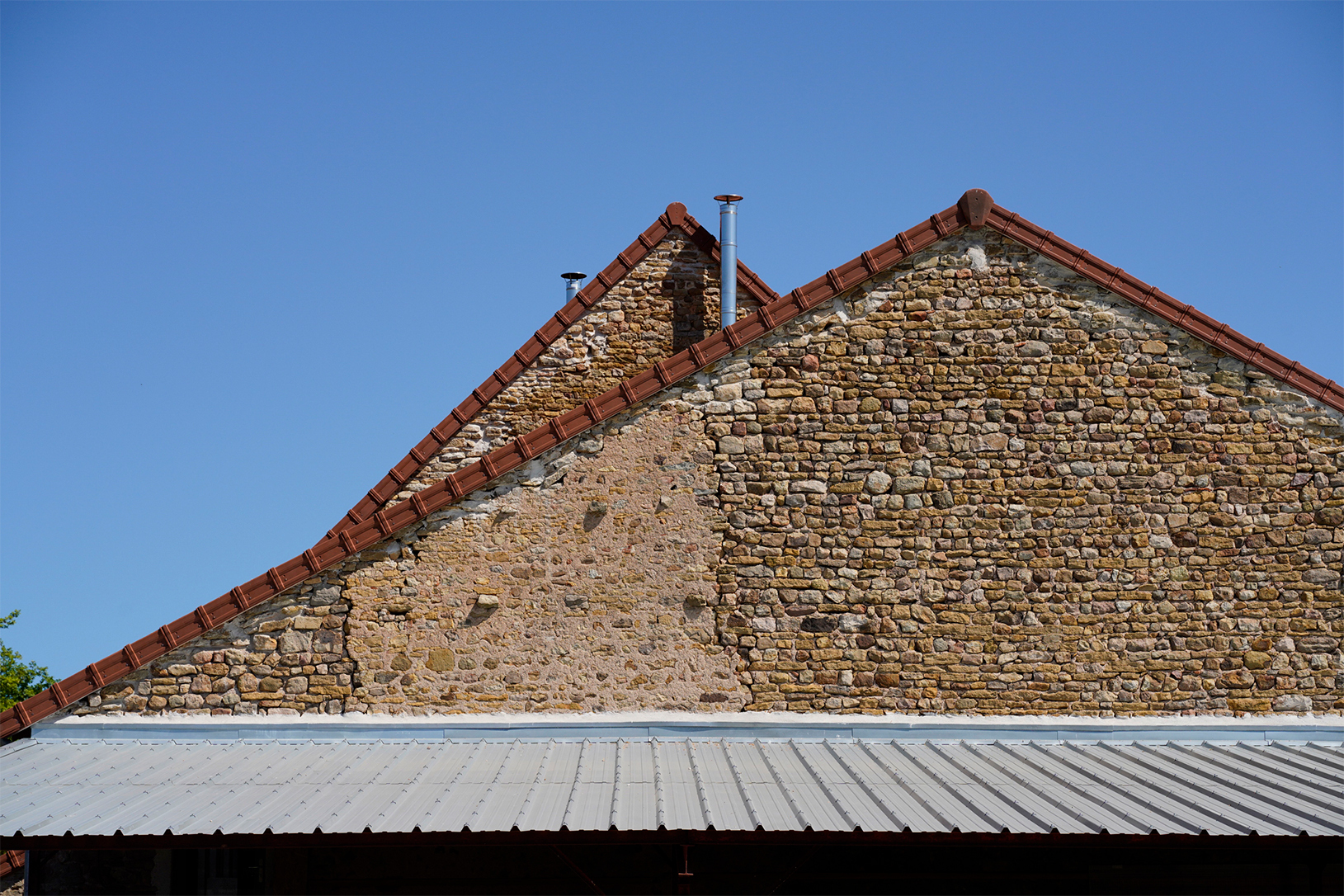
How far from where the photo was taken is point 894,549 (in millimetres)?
11227

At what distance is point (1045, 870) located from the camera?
10.7 metres

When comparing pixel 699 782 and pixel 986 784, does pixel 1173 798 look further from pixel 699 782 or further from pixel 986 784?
pixel 699 782

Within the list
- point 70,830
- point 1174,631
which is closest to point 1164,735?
point 1174,631

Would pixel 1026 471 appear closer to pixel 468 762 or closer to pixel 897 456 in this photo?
pixel 897 456

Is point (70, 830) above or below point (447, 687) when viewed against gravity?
below

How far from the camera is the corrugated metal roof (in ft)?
28.9

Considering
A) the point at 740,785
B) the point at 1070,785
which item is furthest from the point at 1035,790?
the point at 740,785

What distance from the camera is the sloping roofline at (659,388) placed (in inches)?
416

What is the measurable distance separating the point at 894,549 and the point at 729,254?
533 cm

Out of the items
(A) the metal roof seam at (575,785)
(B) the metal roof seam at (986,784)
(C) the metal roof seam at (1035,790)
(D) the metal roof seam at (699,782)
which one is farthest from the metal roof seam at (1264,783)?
(A) the metal roof seam at (575,785)

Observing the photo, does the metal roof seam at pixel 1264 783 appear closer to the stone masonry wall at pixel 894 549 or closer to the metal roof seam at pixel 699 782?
the stone masonry wall at pixel 894 549

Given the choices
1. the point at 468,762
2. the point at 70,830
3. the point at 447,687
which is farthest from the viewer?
the point at 447,687

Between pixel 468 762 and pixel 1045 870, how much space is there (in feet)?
15.4

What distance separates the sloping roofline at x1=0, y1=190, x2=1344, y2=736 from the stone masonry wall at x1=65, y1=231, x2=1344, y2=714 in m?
0.13
